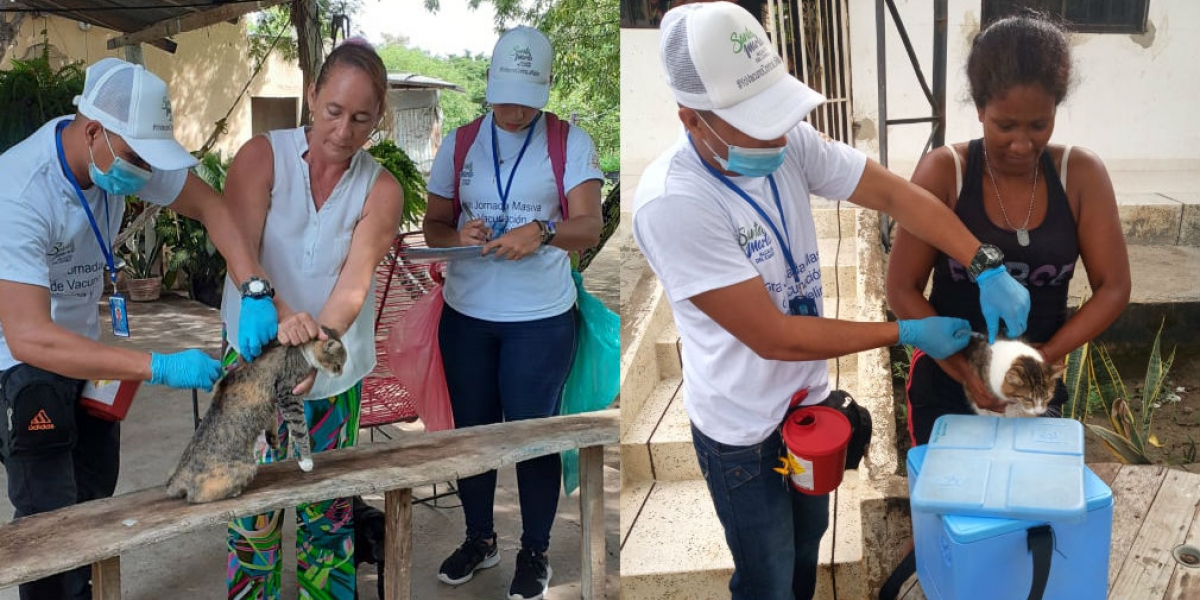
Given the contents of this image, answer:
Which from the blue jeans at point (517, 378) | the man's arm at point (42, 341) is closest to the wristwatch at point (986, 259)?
the blue jeans at point (517, 378)

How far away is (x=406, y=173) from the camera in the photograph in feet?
15.0

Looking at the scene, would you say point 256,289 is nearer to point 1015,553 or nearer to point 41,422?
point 41,422

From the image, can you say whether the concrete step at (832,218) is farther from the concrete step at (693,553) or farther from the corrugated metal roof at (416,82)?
the corrugated metal roof at (416,82)

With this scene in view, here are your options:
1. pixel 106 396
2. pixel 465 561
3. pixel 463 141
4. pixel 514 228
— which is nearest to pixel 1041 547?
pixel 514 228

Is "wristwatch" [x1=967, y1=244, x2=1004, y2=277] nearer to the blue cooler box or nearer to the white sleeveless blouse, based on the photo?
the blue cooler box

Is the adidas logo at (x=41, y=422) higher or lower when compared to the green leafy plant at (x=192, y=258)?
higher

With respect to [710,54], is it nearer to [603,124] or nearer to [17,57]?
[603,124]

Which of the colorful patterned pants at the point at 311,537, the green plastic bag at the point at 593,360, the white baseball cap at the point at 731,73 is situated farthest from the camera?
Answer: the green plastic bag at the point at 593,360

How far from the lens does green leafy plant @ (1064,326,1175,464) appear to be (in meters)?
2.33

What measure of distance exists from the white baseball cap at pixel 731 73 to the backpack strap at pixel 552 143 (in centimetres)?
111

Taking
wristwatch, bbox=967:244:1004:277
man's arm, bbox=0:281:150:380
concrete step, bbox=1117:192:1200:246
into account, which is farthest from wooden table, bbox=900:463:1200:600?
man's arm, bbox=0:281:150:380

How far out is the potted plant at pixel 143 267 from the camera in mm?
6734

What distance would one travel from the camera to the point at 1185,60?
2.21 meters

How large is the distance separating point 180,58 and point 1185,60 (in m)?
3.11
